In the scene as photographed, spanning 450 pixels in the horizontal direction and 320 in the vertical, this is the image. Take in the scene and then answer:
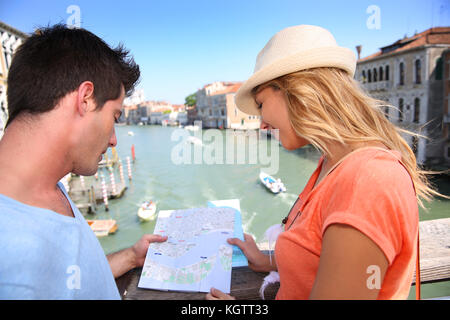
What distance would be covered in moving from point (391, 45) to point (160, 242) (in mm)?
19120

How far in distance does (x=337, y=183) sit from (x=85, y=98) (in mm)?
617

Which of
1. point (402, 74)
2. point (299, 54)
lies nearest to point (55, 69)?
point (299, 54)

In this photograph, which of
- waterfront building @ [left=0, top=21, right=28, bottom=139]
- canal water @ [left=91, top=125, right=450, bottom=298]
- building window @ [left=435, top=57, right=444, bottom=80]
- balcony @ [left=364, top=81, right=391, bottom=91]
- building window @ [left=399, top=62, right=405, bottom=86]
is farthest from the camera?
balcony @ [left=364, top=81, right=391, bottom=91]

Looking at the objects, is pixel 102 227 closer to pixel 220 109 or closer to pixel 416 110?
pixel 416 110

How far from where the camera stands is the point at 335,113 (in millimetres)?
743

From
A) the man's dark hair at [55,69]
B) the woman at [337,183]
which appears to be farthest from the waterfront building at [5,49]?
→ the woman at [337,183]

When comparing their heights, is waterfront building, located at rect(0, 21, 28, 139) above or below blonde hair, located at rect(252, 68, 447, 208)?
above

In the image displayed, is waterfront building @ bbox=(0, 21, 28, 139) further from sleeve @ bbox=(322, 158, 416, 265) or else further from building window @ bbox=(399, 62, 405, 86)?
building window @ bbox=(399, 62, 405, 86)

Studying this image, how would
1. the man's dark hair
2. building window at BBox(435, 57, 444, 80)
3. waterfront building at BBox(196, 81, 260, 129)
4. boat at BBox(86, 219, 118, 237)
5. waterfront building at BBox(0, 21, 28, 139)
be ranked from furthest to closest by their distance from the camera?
waterfront building at BBox(196, 81, 260, 129)
building window at BBox(435, 57, 444, 80)
waterfront building at BBox(0, 21, 28, 139)
boat at BBox(86, 219, 118, 237)
the man's dark hair

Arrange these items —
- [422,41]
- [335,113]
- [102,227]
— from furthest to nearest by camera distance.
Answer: [422,41] < [102,227] < [335,113]

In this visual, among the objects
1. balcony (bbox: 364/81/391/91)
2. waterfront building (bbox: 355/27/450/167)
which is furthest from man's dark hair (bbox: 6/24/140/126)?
balcony (bbox: 364/81/391/91)

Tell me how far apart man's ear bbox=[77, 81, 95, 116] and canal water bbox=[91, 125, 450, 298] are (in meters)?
8.49

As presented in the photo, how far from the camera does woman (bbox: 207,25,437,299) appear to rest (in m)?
0.56
